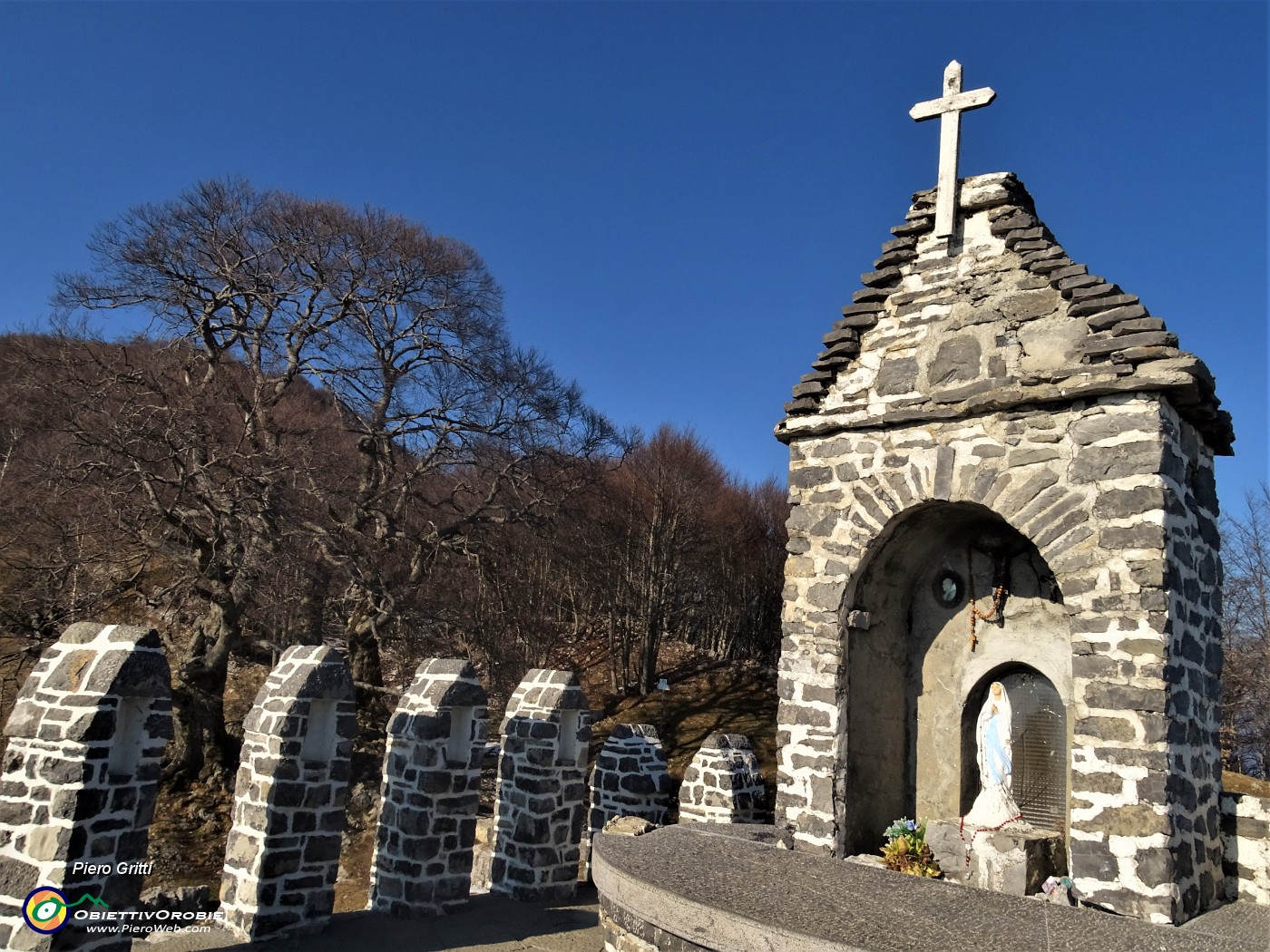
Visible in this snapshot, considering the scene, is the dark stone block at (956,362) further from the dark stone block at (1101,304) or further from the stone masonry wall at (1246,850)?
the stone masonry wall at (1246,850)

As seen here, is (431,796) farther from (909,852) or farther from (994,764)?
(994,764)

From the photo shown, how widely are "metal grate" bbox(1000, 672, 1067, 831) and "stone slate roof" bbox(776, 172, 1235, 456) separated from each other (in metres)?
2.07

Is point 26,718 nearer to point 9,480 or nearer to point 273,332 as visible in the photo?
point 9,480

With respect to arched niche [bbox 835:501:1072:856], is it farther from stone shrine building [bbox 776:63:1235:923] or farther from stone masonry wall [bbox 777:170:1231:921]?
stone masonry wall [bbox 777:170:1231:921]

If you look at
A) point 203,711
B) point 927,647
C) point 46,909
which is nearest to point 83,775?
point 46,909

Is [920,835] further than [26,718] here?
Yes

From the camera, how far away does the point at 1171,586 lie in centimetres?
516

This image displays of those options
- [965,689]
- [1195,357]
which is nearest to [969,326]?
[1195,357]

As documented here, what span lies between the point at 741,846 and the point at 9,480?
1337 cm

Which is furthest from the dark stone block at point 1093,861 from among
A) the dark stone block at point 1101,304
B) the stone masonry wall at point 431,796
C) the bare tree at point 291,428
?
the bare tree at point 291,428

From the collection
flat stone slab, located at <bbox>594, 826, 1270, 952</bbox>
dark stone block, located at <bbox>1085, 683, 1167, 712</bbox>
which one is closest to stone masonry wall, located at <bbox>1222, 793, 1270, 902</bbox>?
flat stone slab, located at <bbox>594, 826, 1270, 952</bbox>

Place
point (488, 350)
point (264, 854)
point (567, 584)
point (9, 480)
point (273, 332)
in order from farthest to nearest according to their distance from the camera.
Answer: point (567, 584) → point (488, 350) → point (273, 332) → point (9, 480) → point (264, 854)

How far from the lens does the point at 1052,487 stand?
5.61 m

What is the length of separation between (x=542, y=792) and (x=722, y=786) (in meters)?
1.91
